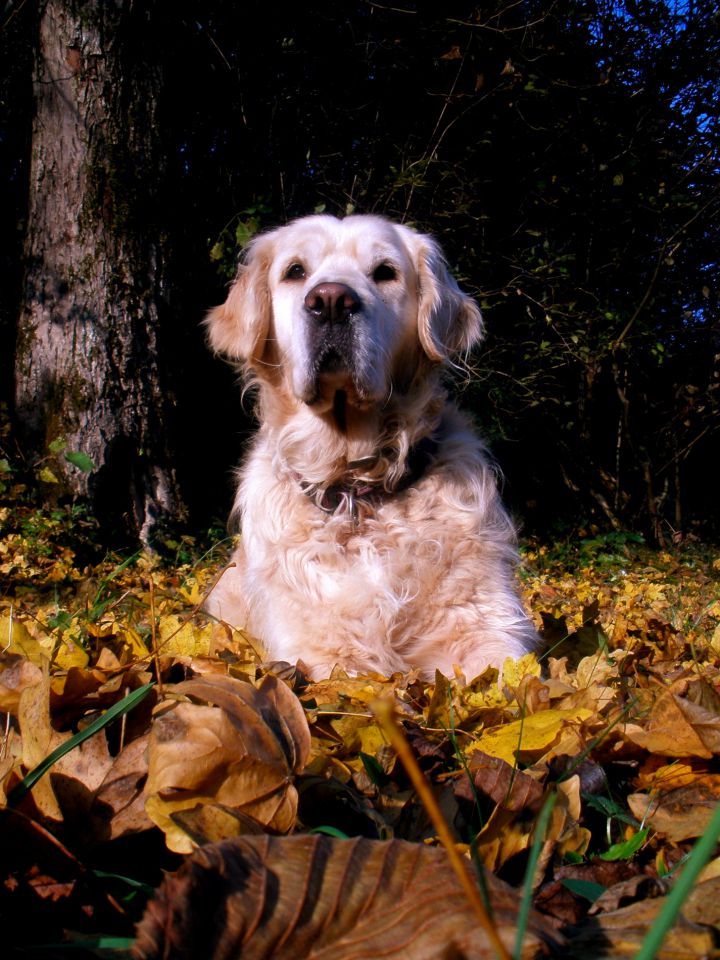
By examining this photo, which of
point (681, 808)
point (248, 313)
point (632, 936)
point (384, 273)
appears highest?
point (384, 273)

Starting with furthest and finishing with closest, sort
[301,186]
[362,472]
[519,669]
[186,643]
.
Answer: [301,186], [362,472], [186,643], [519,669]

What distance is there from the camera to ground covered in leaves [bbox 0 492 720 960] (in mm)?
644

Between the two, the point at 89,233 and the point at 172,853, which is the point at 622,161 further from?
the point at 172,853

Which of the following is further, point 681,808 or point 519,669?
point 519,669

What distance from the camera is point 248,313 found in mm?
3543

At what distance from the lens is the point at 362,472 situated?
3.17 meters

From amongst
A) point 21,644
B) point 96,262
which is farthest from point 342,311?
point 96,262

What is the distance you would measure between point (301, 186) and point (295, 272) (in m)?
4.68

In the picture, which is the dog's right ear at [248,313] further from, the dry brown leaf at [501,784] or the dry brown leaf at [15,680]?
the dry brown leaf at [501,784]

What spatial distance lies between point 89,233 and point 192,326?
1.84m

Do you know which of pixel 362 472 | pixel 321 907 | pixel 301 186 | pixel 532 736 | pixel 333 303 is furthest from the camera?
pixel 301 186

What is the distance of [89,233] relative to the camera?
245 inches

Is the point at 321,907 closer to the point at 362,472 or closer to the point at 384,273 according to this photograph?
the point at 362,472

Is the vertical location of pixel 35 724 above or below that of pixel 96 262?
below
